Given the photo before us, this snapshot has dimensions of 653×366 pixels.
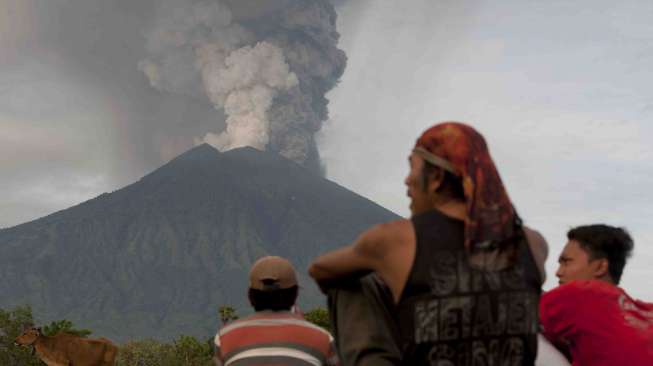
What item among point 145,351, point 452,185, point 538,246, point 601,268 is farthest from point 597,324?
point 145,351

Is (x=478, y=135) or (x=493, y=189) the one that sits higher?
(x=478, y=135)

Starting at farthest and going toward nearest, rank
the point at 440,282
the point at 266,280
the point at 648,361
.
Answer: the point at 266,280
the point at 648,361
the point at 440,282

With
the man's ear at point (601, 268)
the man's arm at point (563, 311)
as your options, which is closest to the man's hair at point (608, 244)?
the man's ear at point (601, 268)

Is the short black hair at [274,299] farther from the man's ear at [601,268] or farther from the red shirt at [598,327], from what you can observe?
the man's ear at [601,268]

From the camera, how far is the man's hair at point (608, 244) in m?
4.48

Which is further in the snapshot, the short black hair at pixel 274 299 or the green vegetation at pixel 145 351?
the green vegetation at pixel 145 351

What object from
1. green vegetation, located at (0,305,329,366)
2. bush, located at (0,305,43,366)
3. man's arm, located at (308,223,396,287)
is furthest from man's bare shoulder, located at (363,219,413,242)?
bush, located at (0,305,43,366)

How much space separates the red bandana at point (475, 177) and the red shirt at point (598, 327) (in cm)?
116

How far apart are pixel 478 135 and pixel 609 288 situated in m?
1.42

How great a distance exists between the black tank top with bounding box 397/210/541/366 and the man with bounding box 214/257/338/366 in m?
1.50

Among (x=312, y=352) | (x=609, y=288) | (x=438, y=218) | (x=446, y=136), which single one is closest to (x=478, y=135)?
(x=446, y=136)

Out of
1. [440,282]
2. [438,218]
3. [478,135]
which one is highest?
[478,135]

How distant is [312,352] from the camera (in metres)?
4.64

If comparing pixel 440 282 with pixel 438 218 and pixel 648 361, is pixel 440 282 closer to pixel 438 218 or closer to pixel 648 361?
pixel 438 218
